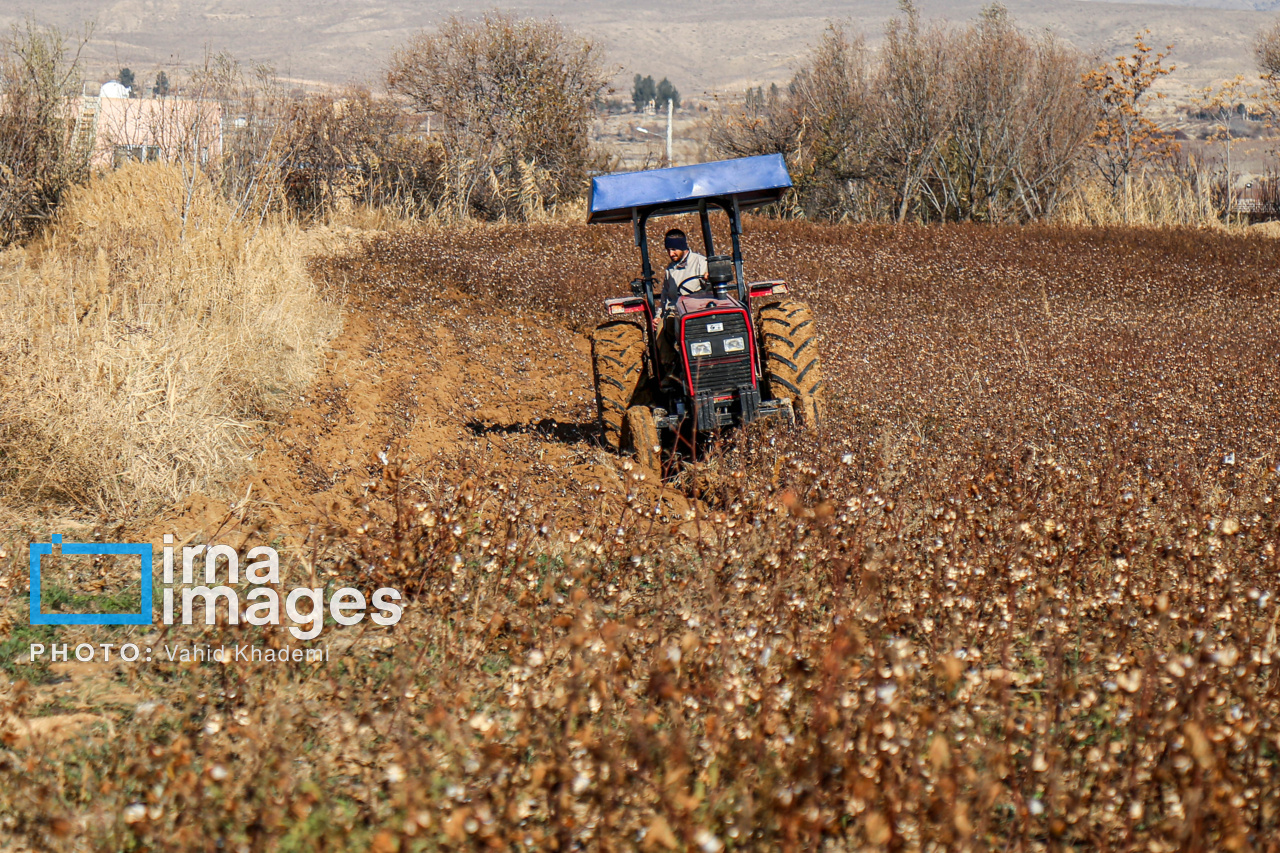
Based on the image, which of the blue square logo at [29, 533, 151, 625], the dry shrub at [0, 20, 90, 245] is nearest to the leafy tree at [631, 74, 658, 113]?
the dry shrub at [0, 20, 90, 245]

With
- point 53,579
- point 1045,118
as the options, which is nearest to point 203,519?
point 53,579

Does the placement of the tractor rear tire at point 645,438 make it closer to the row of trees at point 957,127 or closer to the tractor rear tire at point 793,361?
the tractor rear tire at point 793,361

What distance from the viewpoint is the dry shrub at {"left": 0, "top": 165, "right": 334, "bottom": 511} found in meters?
6.34

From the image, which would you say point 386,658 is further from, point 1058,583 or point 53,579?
point 1058,583

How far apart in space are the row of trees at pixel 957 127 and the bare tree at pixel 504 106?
4.12m

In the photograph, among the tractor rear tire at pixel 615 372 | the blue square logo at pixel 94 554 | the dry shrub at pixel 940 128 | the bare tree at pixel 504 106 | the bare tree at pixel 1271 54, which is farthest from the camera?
the bare tree at pixel 1271 54

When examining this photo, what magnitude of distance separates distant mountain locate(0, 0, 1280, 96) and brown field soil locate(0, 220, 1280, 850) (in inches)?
3931

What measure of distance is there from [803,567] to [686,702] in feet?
4.83

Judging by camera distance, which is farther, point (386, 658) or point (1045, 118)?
point (1045, 118)

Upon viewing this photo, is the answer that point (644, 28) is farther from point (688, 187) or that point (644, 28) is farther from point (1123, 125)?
point (688, 187)

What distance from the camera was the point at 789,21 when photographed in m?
139

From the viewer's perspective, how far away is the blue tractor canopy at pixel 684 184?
699 cm

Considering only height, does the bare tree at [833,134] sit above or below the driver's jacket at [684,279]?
above

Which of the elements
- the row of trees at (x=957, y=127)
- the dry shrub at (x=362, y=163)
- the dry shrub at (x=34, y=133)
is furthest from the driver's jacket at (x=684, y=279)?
the row of trees at (x=957, y=127)
